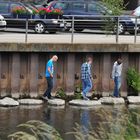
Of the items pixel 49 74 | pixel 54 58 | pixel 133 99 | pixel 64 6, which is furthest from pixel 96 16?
pixel 64 6

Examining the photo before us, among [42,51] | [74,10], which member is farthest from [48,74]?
[74,10]

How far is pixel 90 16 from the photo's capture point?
2670cm

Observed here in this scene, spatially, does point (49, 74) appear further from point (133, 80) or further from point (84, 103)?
point (133, 80)

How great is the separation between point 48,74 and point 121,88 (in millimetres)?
3526

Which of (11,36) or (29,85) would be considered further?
(11,36)

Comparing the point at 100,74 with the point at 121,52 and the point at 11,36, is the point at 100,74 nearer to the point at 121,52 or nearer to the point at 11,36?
the point at 121,52

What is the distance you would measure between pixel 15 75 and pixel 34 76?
27.4 inches

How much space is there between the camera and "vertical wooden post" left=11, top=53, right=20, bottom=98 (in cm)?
2206

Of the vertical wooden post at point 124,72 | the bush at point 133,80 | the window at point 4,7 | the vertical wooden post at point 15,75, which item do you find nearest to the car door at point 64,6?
the window at point 4,7

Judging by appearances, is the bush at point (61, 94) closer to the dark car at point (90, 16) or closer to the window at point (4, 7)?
the dark car at point (90, 16)

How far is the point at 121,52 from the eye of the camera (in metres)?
23.5

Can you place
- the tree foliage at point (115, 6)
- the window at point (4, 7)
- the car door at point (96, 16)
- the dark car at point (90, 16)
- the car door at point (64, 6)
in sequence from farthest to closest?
the car door at point (64, 6)
the window at point (4, 7)
the tree foliage at point (115, 6)
the dark car at point (90, 16)
the car door at point (96, 16)

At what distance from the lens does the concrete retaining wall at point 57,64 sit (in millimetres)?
22109

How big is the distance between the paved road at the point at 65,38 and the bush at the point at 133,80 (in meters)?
1.41
